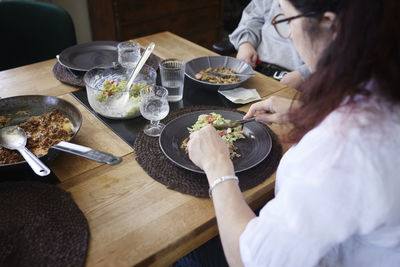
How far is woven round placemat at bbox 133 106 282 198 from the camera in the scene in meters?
0.88

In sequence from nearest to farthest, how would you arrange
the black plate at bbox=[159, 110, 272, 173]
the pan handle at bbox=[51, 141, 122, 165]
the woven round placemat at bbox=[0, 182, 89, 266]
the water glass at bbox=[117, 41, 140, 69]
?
the woven round placemat at bbox=[0, 182, 89, 266]
the pan handle at bbox=[51, 141, 122, 165]
the black plate at bbox=[159, 110, 272, 173]
the water glass at bbox=[117, 41, 140, 69]

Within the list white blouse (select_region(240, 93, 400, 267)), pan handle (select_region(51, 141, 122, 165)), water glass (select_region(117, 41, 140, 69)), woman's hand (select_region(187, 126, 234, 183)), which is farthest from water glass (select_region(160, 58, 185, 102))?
white blouse (select_region(240, 93, 400, 267))

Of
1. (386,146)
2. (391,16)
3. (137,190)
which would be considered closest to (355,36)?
(391,16)

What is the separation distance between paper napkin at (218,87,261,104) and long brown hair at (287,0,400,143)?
665 millimetres

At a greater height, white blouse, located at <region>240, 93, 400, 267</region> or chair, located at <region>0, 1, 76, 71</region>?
white blouse, located at <region>240, 93, 400, 267</region>

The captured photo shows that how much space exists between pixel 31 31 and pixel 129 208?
61.8 inches

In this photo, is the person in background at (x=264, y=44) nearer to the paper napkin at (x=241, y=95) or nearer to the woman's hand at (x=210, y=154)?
the paper napkin at (x=241, y=95)

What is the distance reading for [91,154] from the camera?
83cm

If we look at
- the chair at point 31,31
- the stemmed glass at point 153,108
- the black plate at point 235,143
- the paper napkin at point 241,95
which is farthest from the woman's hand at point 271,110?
the chair at point 31,31

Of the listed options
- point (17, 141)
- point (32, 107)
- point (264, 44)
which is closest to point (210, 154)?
point (17, 141)

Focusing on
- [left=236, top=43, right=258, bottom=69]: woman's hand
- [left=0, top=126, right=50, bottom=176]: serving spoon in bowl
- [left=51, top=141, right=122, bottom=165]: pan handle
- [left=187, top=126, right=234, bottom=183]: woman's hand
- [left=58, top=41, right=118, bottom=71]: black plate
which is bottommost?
[left=236, top=43, right=258, bottom=69]: woman's hand

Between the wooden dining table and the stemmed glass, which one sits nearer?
the wooden dining table

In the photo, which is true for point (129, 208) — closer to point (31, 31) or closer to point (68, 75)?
point (68, 75)

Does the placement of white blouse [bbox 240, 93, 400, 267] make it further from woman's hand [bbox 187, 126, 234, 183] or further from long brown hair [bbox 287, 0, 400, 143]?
woman's hand [bbox 187, 126, 234, 183]
